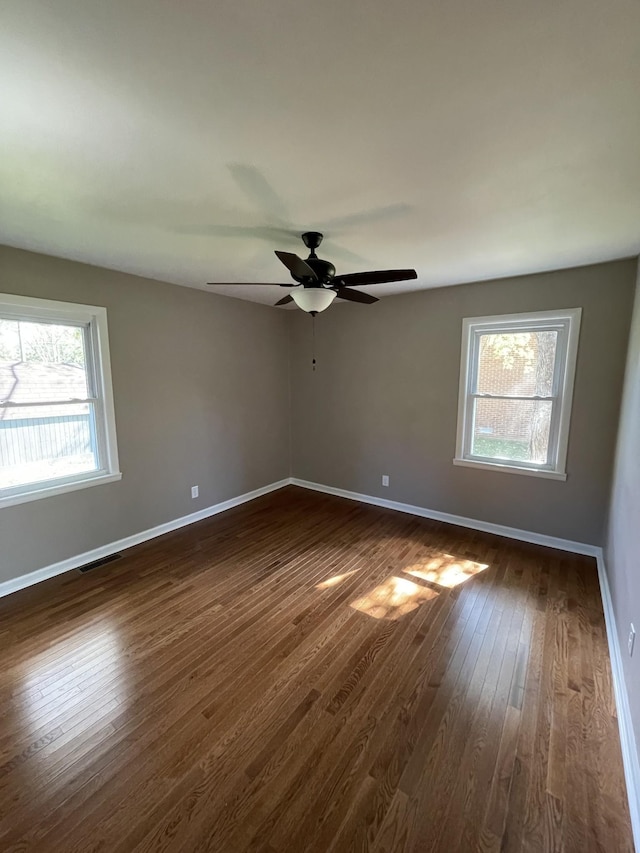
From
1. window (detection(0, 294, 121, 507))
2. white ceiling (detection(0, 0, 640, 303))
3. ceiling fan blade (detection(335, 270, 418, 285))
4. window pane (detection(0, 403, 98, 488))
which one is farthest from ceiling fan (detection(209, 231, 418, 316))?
Answer: window pane (detection(0, 403, 98, 488))

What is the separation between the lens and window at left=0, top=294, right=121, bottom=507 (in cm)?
268

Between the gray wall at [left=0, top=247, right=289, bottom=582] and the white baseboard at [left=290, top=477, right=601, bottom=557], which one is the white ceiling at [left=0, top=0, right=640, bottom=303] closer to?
the gray wall at [left=0, top=247, right=289, bottom=582]

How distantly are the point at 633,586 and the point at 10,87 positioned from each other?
320 cm

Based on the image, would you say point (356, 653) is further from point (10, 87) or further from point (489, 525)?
point (10, 87)

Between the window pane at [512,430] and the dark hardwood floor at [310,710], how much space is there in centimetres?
103

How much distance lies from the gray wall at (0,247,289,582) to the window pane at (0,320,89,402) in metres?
0.25

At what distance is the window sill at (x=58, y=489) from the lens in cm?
267

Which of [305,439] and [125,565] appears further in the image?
[305,439]

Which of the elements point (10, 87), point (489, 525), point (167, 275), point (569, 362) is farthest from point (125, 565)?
point (569, 362)

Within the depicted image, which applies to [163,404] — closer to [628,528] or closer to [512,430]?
[512,430]

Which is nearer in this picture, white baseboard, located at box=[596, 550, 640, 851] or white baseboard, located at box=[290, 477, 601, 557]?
white baseboard, located at box=[596, 550, 640, 851]

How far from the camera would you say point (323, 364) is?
15.4 feet

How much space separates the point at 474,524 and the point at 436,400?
1.37 m

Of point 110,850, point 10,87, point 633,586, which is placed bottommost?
point 110,850
